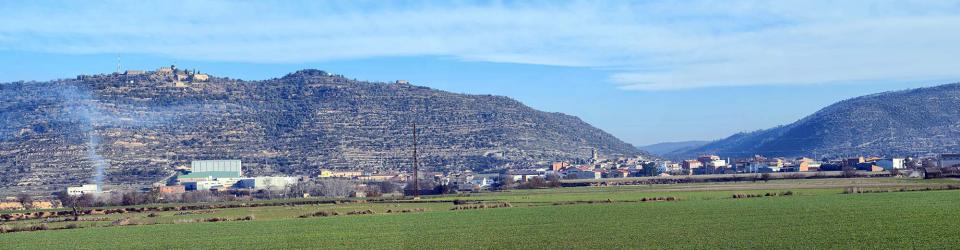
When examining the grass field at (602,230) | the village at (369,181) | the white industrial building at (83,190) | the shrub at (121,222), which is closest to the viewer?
the grass field at (602,230)

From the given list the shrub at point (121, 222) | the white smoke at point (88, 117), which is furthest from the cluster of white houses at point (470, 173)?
the shrub at point (121, 222)

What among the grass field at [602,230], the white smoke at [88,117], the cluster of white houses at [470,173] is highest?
the white smoke at [88,117]

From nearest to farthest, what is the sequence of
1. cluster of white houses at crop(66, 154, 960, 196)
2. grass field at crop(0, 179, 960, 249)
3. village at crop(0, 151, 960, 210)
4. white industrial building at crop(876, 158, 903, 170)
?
grass field at crop(0, 179, 960, 249) < village at crop(0, 151, 960, 210) < cluster of white houses at crop(66, 154, 960, 196) < white industrial building at crop(876, 158, 903, 170)

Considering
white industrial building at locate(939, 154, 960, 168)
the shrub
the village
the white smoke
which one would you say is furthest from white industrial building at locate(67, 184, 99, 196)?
white industrial building at locate(939, 154, 960, 168)

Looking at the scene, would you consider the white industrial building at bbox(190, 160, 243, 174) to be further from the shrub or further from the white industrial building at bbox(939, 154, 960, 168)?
the shrub

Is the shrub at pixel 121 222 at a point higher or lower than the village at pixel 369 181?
lower

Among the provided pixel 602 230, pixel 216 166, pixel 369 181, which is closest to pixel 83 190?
pixel 216 166

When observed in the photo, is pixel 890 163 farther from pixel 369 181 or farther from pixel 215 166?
pixel 215 166

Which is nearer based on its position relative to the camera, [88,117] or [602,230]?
[602,230]

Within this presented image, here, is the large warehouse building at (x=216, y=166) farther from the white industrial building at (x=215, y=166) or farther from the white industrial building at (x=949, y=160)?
the white industrial building at (x=949, y=160)

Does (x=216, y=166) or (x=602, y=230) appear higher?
(x=216, y=166)

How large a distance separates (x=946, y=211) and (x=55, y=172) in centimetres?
12857

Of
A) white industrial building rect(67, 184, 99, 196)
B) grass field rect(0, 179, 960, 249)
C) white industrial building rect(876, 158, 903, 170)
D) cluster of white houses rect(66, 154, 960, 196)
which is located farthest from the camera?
white industrial building rect(876, 158, 903, 170)

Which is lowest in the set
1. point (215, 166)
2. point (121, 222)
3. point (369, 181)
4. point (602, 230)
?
point (602, 230)
